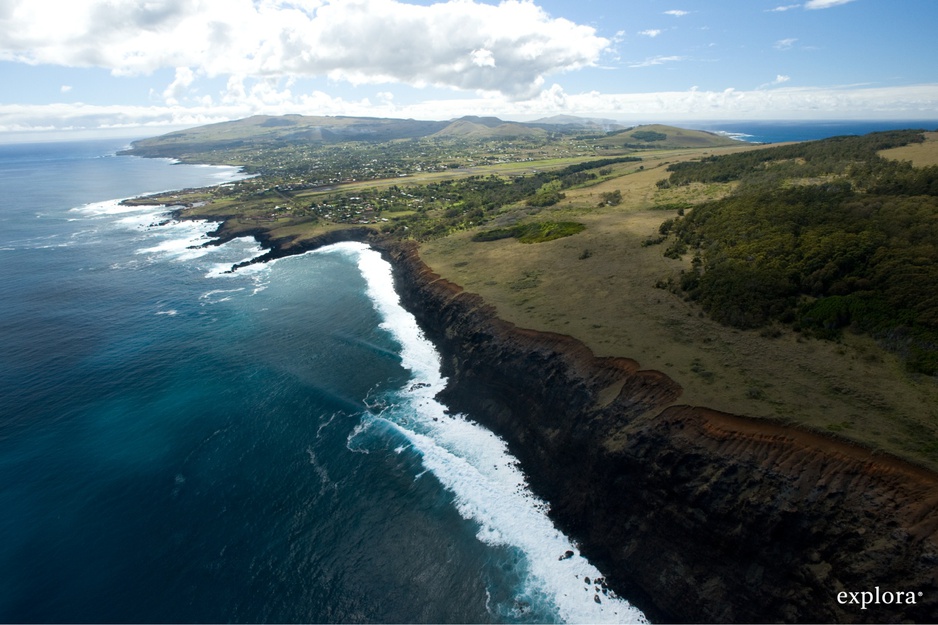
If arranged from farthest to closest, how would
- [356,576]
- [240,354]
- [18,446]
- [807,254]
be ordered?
[240,354]
[807,254]
[18,446]
[356,576]

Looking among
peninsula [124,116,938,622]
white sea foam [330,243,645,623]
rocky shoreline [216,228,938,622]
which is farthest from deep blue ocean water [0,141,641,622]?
peninsula [124,116,938,622]

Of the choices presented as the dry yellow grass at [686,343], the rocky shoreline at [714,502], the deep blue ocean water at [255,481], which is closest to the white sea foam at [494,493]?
the deep blue ocean water at [255,481]

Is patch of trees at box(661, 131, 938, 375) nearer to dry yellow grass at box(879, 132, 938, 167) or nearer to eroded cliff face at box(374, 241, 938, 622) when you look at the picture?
dry yellow grass at box(879, 132, 938, 167)

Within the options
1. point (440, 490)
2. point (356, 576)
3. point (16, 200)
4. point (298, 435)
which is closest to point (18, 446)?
point (298, 435)

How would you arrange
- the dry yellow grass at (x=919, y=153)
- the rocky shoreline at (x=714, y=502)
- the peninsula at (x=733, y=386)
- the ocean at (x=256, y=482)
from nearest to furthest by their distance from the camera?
the rocky shoreline at (x=714, y=502), the peninsula at (x=733, y=386), the ocean at (x=256, y=482), the dry yellow grass at (x=919, y=153)

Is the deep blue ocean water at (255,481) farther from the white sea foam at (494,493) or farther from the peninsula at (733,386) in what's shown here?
the peninsula at (733,386)

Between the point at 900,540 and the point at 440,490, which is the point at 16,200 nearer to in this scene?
the point at 440,490
